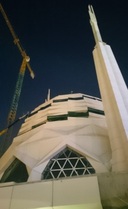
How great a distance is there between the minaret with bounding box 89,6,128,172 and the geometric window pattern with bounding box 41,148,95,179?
4.07 meters

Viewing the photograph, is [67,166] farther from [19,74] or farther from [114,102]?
[19,74]

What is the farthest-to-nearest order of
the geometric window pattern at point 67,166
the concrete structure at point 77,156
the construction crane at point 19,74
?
the construction crane at point 19,74 → the geometric window pattern at point 67,166 → the concrete structure at point 77,156

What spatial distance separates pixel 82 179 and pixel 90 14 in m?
30.2

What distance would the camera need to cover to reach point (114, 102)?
64.2 feet

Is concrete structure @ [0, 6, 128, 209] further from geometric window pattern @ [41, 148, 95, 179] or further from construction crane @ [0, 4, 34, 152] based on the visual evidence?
construction crane @ [0, 4, 34, 152]

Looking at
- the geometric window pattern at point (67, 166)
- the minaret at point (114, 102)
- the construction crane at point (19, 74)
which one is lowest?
the geometric window pattern at point (67, 166)

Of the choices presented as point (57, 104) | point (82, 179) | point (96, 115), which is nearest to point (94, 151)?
point (96, 115)

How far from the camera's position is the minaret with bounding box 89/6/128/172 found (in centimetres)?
1655

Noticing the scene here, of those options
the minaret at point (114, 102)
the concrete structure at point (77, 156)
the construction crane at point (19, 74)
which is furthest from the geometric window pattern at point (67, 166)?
the construction crane at point (19, 74)

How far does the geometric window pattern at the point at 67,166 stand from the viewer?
65.5 feet

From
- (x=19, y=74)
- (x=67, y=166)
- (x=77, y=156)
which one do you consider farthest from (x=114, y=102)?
(x=19, y=74)

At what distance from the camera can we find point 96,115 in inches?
1112

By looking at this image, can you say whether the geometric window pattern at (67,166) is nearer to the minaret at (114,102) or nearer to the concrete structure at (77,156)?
the concrete structure at (77,156)

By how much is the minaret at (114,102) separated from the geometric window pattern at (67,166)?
407 cm
